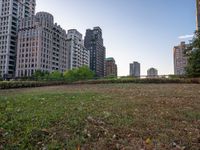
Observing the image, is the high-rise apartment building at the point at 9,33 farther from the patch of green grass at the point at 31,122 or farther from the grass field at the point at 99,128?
the grass field at the point at 99,128

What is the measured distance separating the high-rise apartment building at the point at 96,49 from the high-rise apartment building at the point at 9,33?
73.5m

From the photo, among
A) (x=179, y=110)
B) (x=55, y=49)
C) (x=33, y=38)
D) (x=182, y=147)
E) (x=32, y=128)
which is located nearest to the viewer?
(x=182, y=147)

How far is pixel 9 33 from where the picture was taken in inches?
3976

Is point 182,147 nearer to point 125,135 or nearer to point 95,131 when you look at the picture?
point 125,135

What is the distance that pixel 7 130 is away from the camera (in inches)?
179

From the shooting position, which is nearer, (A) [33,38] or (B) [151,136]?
(B) [151,136]

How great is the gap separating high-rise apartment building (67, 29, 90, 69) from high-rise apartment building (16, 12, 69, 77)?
15839 mm

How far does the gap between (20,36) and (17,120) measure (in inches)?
4178

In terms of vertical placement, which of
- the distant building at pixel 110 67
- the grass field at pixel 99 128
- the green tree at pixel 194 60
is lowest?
the grass field at pixel 99 128

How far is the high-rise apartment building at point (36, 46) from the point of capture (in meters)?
97.2

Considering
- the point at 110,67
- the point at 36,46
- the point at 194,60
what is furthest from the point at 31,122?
the point at 110,67

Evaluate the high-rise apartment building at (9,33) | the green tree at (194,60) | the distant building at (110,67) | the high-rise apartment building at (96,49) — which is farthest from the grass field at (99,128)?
the distant building at (110,67)

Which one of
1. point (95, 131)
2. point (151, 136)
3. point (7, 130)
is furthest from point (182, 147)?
point (7, 130)

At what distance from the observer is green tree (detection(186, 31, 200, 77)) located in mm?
24542
